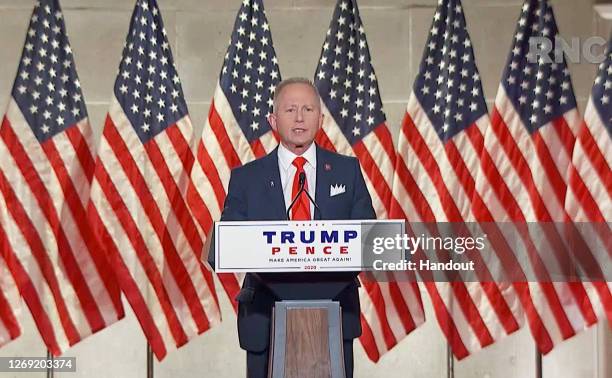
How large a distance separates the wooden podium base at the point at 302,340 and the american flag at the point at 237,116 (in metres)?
2.27

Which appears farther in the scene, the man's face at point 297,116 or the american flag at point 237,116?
the american flag at point 237,116

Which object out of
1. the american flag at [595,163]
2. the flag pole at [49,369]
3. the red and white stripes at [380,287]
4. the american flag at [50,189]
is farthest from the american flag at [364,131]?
the flag pole at [49,369]

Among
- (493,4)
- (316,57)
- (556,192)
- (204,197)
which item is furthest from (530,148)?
(204,197)

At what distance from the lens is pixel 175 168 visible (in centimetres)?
640

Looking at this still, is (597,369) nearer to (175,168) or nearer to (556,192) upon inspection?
(556,192)

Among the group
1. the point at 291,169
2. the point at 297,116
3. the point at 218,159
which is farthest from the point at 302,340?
the point at 218,159

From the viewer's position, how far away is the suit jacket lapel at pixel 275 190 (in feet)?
14.2

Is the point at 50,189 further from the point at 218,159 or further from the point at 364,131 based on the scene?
the point at 364,131

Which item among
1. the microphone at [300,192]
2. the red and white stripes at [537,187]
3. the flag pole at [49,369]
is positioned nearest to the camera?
the microphone at [300,192]

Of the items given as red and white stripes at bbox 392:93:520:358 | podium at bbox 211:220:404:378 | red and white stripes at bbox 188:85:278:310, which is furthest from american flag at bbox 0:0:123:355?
podium at bbox 211:220:404:378

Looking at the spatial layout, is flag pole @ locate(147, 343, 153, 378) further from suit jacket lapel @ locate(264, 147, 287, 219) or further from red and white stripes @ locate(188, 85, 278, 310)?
suit jacket lapel @ locate(264, 147, 287, 219)

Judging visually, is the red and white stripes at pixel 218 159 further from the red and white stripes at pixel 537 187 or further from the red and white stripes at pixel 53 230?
the red and white stripes at pixel 537 187

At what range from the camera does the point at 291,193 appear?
173 inches

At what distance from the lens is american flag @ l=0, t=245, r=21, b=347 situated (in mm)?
6336
